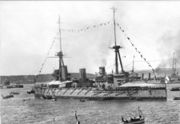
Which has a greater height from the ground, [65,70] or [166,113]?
[65,70]

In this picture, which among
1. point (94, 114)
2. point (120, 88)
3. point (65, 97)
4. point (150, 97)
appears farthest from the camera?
point (65, 97)

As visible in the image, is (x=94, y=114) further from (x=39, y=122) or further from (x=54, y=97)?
(x=54, y=97)

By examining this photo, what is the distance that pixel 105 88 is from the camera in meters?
92.9

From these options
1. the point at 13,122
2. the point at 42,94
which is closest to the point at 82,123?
the point at 13,122

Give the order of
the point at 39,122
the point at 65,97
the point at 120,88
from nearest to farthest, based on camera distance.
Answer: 1. the point at 39,122
2. the point at 120,88
3. the point at 65,97

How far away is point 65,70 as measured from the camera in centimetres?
11762

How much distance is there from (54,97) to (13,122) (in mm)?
43141

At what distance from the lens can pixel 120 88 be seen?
90375 millimetres

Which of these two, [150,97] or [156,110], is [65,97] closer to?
[150,97]

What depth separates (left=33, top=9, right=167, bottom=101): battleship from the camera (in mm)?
84562

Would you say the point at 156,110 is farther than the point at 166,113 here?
Yes

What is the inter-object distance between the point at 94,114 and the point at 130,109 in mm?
8318

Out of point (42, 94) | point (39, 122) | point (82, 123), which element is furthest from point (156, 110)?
point (42, 94)

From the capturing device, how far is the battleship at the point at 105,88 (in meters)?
84.6
